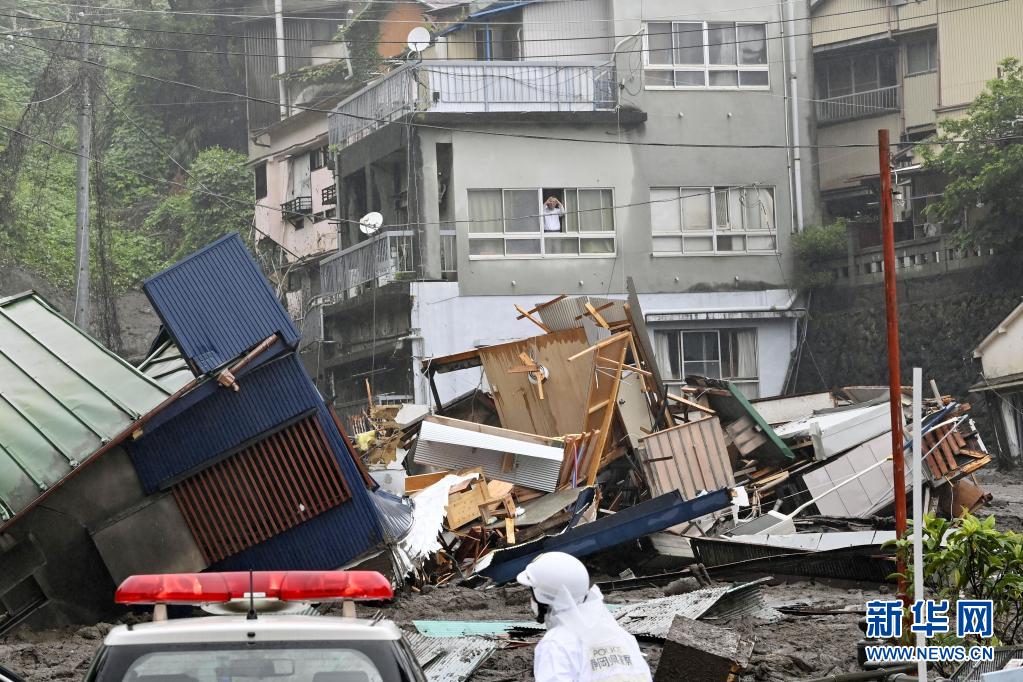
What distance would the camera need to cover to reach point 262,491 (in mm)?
14477

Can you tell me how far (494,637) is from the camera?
11094 millimetres

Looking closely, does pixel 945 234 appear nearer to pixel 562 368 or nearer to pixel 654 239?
pixel 654 239

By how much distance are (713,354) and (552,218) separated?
5758 millimetres

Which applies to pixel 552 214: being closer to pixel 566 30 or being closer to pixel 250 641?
pixel 566 30

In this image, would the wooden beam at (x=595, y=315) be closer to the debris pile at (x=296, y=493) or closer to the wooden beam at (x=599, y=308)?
the wooden beam at (x=599, y=308)

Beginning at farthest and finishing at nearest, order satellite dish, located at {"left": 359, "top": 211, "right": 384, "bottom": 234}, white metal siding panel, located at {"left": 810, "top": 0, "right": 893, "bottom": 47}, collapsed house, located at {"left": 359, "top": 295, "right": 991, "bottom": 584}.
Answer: white metal siding panel, located at {"left": 810, "top": 0, "right": 893, "bottom": 47} → satellite dish, located at {"left": 359, "top": 211, "right": 384, "bottom": 234} → collapsed house, located at {"left": 359, "top": 295, "right": 991, "bottom": 584}

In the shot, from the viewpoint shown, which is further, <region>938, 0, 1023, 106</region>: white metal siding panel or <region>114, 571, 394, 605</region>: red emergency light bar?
<region>938, 0, 1023, 106</region>: white metal siding panel

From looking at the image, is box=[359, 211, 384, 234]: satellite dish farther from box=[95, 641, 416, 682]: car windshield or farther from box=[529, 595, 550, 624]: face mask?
box=[95, 641, 416, 682]: car windshield

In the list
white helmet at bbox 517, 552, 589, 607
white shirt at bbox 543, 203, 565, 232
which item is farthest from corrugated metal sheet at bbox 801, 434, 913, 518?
white shirt at bbox 543, 203, 565, 232

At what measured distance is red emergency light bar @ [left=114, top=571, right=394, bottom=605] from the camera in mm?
4621

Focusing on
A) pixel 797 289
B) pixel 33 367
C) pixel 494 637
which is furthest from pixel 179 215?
pixel 494 637

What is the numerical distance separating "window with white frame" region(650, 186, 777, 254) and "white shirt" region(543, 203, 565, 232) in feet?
8.56

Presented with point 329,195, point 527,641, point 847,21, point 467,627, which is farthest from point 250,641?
point 329,195

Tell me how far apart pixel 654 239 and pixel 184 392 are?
22439 mm
